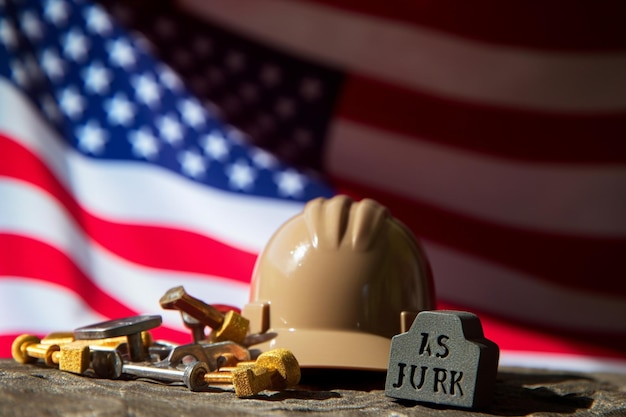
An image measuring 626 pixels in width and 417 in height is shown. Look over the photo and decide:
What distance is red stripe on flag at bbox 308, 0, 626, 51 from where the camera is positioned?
2324 millimetres

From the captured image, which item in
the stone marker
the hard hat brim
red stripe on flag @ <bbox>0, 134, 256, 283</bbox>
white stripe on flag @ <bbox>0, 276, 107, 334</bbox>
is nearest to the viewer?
the stone marker

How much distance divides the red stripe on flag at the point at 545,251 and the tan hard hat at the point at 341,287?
1068mm

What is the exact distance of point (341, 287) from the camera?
1.24 m

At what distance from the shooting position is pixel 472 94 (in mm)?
2375

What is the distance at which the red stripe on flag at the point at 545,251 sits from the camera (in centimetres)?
233

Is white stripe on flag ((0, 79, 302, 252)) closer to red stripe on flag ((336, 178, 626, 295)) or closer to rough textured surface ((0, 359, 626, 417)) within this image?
red stripe on flag ((336, 178, 626, 295))

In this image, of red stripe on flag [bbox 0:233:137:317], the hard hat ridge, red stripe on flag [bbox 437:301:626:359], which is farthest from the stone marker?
red stripe on flag [bbox 0:233:137:317]

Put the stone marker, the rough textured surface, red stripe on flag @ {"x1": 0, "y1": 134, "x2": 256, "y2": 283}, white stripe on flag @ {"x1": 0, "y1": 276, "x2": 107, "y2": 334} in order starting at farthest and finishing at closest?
red stripe on flag @ {"x1": 0, "y1": 134, "x2": 256, "y2": 283}
white stripe on flag @ {"x1": 0, "y1": 276, "x2": 107, "y2": 334}
the stone marker
the rough textured surface

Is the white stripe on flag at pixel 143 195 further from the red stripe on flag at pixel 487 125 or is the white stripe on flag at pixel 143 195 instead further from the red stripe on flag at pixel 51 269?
the red stripe on flag at pixel 487 125

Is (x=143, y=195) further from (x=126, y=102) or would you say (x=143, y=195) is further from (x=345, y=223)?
(x=345, y=223)

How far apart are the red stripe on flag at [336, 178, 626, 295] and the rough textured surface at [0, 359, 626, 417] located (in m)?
1.01

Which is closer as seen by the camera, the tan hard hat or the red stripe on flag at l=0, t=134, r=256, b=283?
the tan hard hat

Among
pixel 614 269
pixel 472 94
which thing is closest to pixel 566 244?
pixel 614 269

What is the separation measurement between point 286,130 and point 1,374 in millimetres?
1493
